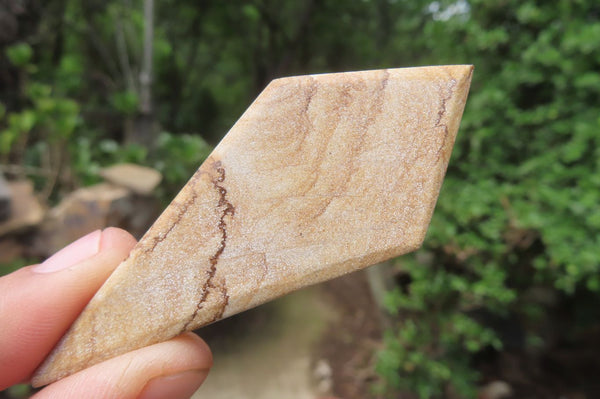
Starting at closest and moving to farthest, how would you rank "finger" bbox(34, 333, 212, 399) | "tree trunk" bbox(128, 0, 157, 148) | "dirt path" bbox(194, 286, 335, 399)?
"finger" bbox(34, 333, 212, 399)
"dirt path" bbox(194, 286, 335, 399)
"tree trunk" bbox(128, 0, 157, 148)

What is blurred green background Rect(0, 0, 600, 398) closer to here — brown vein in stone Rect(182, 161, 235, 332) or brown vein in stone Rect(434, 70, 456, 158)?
brown vein in stone Rect(434, 70, 456, 158)

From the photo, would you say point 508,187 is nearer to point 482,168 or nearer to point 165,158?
point 482,168

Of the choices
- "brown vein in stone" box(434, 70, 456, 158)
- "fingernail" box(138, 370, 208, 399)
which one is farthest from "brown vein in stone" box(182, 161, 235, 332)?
"brown vein in stone" box(434, 70, 456, 158)

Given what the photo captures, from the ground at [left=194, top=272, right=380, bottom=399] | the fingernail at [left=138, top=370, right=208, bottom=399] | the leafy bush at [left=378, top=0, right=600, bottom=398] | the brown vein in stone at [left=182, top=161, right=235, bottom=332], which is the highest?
the brown vein in stone at [left=182, top=161, right=235, bottom=332]

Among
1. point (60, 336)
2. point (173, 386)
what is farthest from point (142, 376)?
point (60, 336)

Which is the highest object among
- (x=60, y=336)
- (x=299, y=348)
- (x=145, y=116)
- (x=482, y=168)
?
(x=60, y=336)

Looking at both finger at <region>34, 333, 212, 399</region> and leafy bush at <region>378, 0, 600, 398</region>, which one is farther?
leafy bush at <region>378, 0, 600, 398</region>

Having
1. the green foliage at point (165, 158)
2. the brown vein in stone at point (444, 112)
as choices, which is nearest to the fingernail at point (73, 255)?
the brown vein in stone at point (444, 112)
